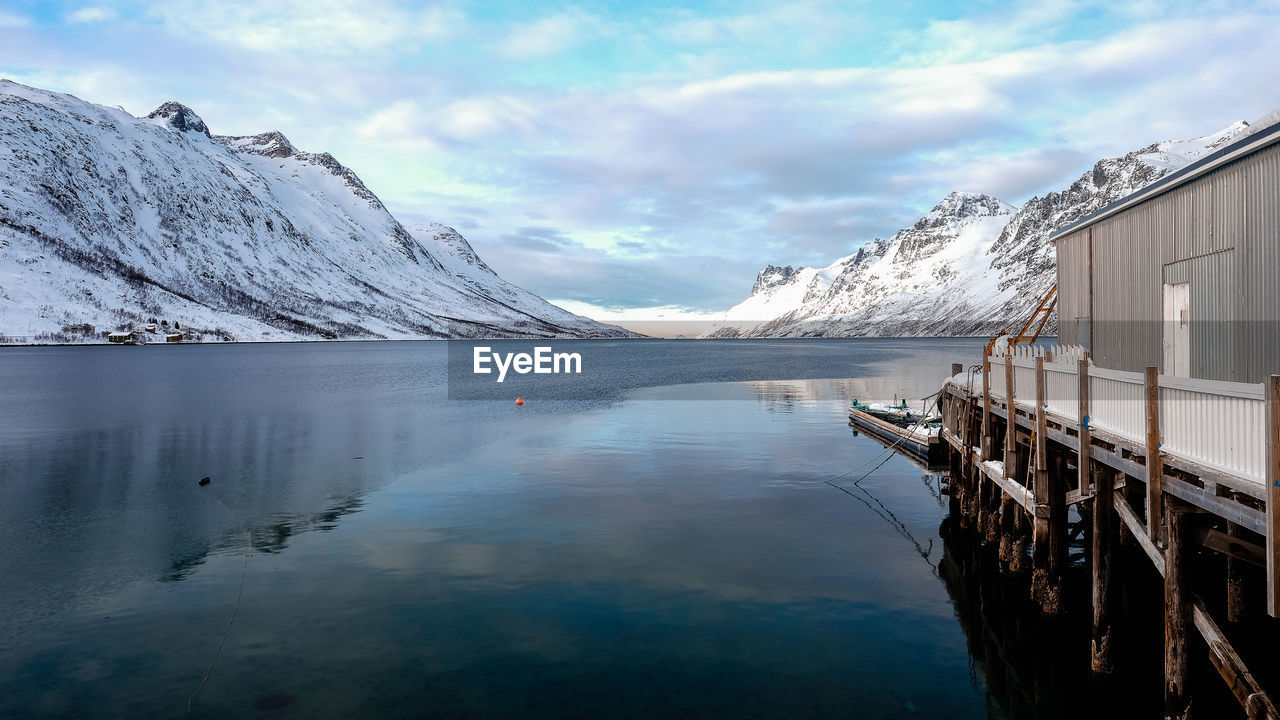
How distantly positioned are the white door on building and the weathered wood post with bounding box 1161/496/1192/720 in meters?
9.56

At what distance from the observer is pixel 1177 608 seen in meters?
10.6

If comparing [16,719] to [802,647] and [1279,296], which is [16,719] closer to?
[802,647]

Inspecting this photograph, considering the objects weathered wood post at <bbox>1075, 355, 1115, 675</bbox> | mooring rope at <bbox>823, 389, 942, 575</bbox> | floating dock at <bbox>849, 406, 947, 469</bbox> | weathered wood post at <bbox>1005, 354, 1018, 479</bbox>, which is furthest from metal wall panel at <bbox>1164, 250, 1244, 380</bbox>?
floating dock at <bbox>849, 406, 947, 469</bbox>

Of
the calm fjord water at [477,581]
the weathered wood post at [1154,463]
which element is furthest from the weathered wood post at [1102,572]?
the weathered wood post at [1154,463]

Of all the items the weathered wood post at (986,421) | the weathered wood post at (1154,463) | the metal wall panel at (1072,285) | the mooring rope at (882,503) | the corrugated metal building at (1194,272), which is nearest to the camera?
the weathered wood post at (1154,463)

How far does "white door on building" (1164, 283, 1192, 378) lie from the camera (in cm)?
1869

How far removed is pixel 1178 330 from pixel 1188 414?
1022 centimetres

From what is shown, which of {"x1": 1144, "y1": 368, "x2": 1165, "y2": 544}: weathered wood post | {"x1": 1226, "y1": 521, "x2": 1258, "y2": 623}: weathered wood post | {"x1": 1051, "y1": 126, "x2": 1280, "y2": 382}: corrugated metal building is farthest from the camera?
{"x1": 1051, "y1": 126, "x2": 1280, "y2": 382}: corrugated metal building

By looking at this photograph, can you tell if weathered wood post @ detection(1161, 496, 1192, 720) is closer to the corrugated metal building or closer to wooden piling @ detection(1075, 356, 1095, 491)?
wooden piling @ detection(1075, 356, 1095, 491)

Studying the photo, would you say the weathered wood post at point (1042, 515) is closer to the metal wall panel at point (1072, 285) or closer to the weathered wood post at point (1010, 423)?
the weathered wood post at point (1010, 423)

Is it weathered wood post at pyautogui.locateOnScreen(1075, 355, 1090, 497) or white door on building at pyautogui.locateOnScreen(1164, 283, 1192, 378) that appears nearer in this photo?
weathered wood post at pyautogui.locateOnScreen(1075, 355, 1090, 497)

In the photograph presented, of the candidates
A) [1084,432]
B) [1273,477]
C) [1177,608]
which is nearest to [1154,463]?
[1177,608]

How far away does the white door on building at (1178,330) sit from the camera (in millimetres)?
18688

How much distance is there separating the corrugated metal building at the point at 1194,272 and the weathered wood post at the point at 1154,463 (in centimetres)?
669
